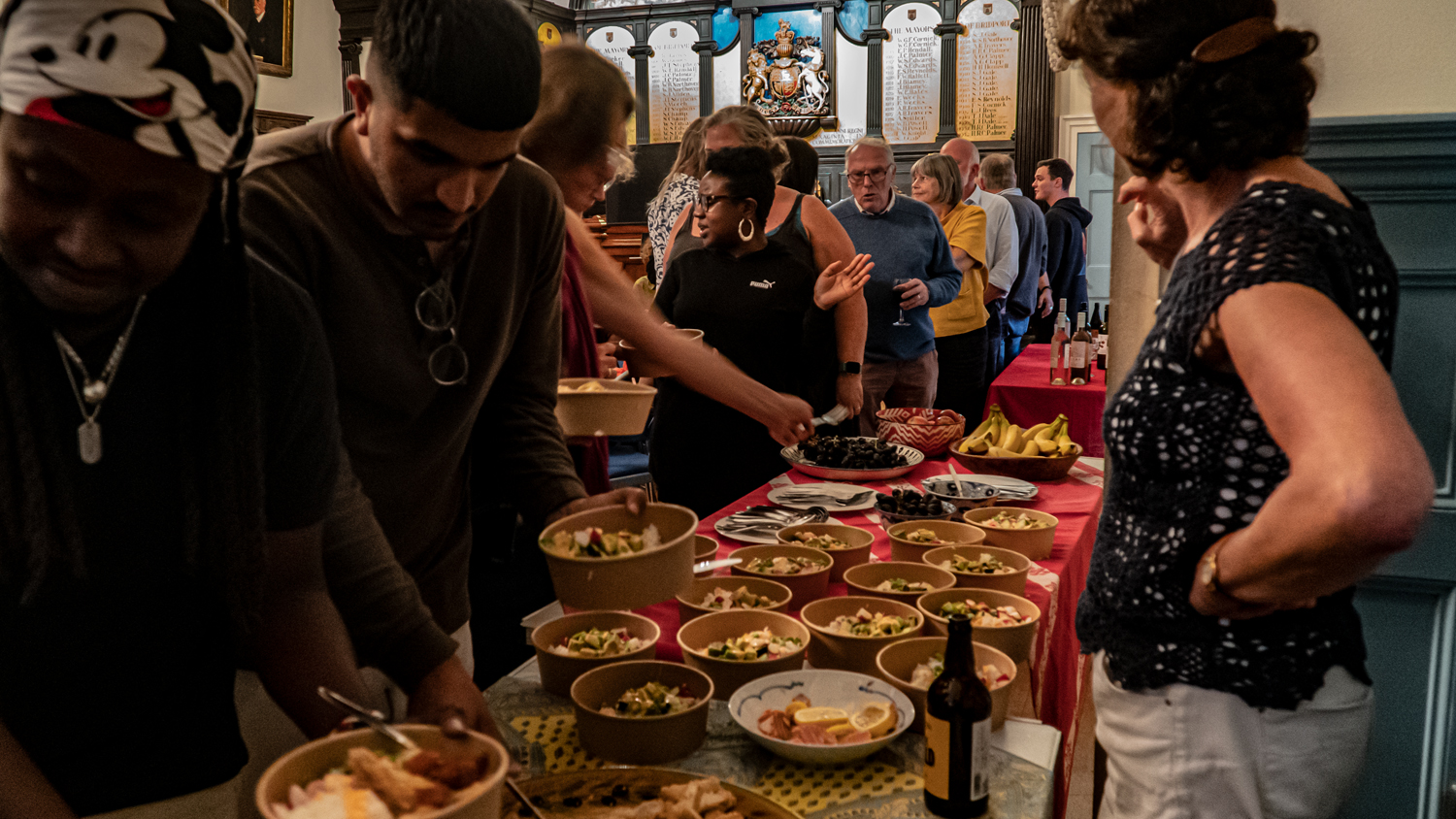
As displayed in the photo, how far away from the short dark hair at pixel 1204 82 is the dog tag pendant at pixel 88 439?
122 centimetres

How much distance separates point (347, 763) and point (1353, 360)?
0.96 meters

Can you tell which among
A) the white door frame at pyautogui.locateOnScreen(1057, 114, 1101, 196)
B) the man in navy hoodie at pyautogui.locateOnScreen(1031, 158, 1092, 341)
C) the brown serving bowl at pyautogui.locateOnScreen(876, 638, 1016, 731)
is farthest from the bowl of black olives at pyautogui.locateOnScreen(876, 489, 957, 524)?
the white door frame at pyautogui.locateOnScreen(1057, 114, 1101, 196)

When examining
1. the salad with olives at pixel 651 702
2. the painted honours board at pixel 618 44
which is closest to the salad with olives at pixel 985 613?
the salad with olives at pixel 651 702

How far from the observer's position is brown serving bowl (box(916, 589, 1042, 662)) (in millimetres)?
1524

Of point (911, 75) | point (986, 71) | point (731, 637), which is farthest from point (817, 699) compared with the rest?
point (911, 75)

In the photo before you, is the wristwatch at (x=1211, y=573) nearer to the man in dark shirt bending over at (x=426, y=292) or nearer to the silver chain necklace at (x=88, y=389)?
the man in dark shirt bending over at (x=426, y=292)

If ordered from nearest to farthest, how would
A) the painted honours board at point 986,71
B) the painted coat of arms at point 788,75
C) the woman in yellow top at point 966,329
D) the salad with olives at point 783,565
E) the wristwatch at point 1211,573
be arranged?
the wristwatch at point 1211,573, the salad with olives at point 783,565, the woman in yellow top at point 966,329, the painted honours board at point 986,71, the painted coat of arms at point 788,75

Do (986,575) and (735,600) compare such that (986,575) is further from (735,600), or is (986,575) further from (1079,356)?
(1079,356)

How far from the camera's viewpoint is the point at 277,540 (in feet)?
3.35

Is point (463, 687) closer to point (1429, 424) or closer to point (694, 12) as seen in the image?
point (1429, 424)

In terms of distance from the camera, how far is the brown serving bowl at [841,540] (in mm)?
1972

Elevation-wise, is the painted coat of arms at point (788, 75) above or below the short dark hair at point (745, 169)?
above

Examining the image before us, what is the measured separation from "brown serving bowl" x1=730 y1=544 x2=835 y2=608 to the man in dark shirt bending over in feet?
1.45

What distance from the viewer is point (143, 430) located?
2.91ft
